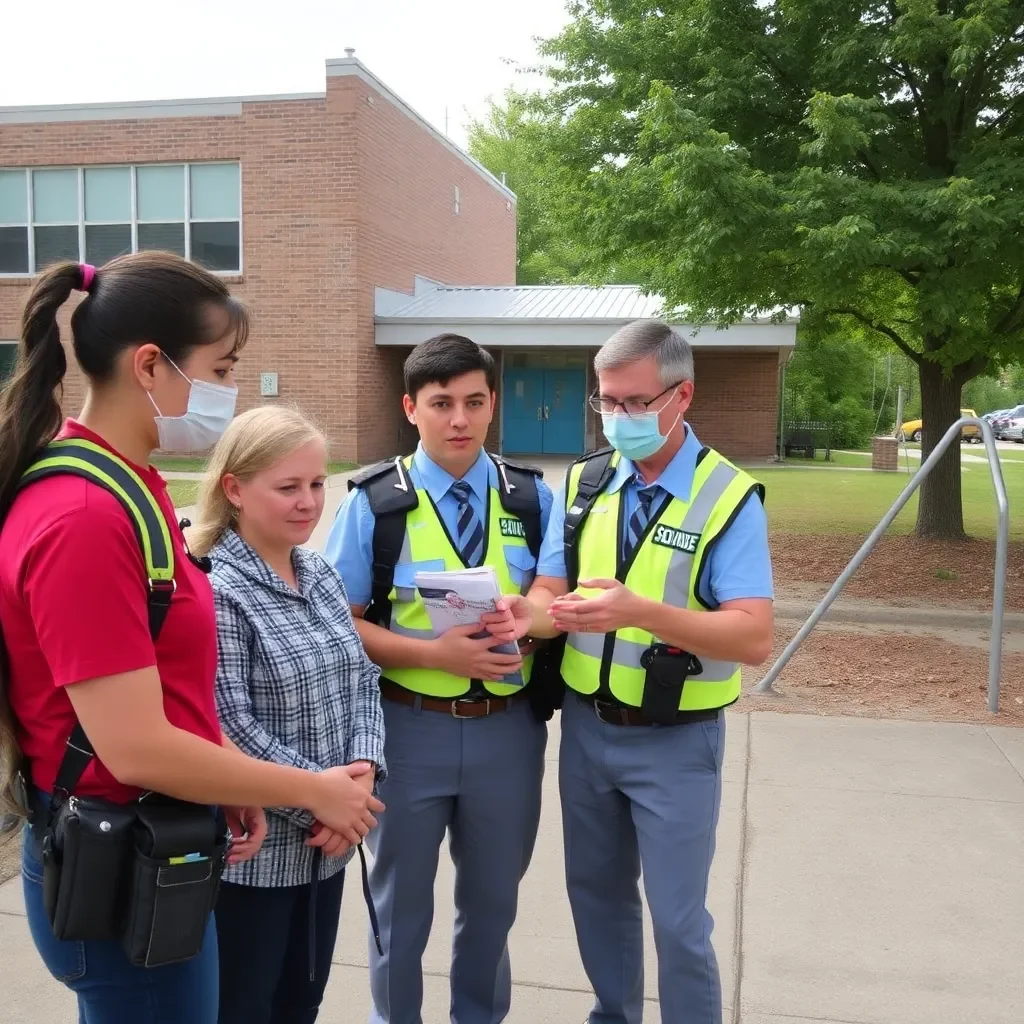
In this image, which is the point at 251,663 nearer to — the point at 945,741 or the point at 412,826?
the point at 412,826

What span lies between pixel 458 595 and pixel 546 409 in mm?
21294

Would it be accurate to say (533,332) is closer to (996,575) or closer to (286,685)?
(996,575)

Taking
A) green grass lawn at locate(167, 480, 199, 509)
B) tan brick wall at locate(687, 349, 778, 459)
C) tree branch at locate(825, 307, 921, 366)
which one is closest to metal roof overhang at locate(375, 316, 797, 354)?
tan brick wall at locate(687, 349, 778, 459)

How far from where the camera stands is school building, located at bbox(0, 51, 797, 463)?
18.8 m

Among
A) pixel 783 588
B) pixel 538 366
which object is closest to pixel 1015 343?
pixel 783 588

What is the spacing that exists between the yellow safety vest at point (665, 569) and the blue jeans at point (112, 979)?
122cm

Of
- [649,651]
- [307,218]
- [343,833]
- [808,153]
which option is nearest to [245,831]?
[343,833]

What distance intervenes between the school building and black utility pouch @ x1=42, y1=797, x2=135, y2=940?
17.3 m

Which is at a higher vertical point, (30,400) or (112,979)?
(30,400)

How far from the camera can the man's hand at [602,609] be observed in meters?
2.28

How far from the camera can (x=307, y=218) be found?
1906 cm

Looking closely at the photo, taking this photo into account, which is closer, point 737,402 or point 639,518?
point 639,518

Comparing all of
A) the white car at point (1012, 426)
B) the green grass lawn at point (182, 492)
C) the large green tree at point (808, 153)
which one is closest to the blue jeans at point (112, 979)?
the large green tree at point (808, 153)

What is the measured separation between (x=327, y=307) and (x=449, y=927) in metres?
17.2
